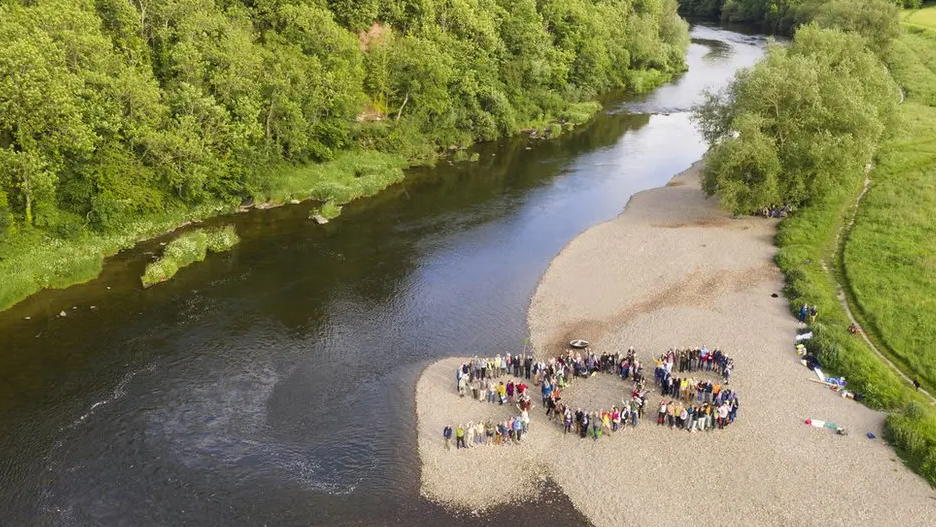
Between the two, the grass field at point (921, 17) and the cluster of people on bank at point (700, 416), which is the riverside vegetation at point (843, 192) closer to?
the cluster of people on bank at point (700, 416)

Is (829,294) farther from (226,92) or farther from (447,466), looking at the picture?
(226,92)

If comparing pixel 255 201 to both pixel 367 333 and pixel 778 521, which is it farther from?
pixel 778 521

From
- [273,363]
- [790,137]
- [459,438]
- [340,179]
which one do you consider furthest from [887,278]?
[340,179]

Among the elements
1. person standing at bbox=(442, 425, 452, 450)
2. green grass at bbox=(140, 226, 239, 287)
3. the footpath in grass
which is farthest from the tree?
green grass at bbox=(140, 226, 239, 287)

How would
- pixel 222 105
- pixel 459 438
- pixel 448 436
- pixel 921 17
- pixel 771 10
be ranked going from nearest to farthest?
pixel 459 438, pixel 448 436, pixel 222 105, pixel 921 17, pixel 771 10

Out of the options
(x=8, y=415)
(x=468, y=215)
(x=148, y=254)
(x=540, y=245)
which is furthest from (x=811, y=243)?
(x=8, y=415)

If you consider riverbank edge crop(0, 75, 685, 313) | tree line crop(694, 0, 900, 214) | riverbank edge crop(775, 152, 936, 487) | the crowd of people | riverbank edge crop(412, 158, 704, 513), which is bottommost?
riverbank edge crop(412, 158, 704, 513)

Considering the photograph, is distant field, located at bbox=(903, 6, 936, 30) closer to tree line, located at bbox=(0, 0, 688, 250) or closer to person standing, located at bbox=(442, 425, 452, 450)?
tree line, located at bbox=(0, 0, 688, 250)
